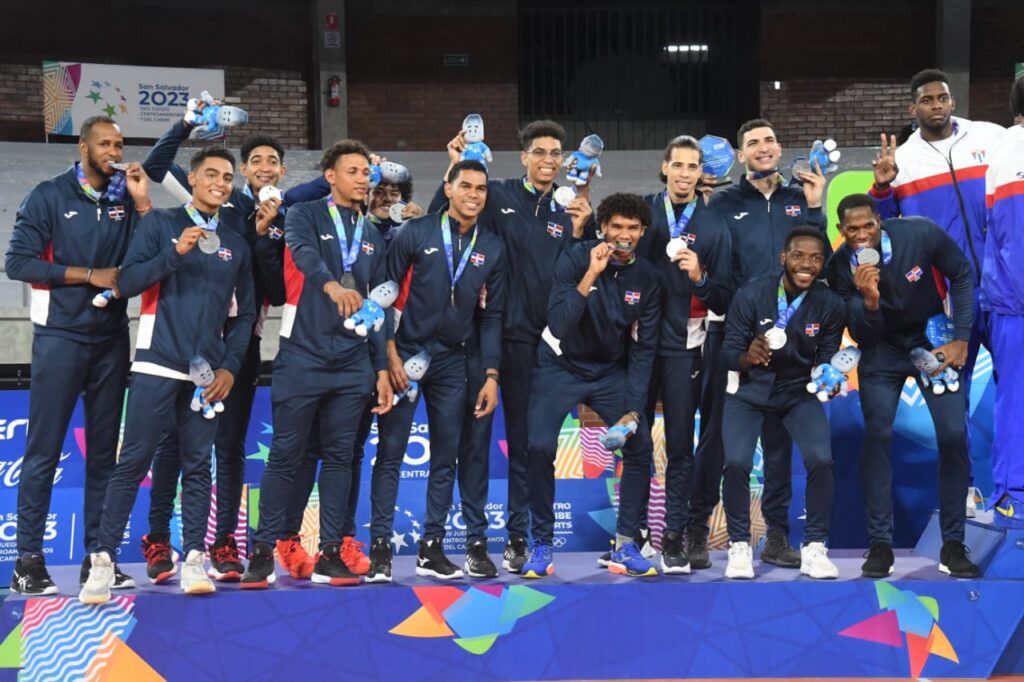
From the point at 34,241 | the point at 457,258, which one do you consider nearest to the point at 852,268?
the point at 457,258

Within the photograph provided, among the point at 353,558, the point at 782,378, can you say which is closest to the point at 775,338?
the point at 782,378

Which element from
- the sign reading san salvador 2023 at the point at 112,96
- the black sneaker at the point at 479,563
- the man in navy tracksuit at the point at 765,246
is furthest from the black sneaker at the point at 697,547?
the sign reading san salvador 2023 at the point at 112,96

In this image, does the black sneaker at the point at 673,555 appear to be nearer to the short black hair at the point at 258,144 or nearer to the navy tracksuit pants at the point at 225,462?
the navy tracksuit pants at the point at 225,462

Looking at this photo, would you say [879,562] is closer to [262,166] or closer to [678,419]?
[678,419]

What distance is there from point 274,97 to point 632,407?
10.9 meters

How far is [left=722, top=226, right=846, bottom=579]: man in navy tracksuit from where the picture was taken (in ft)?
17.6

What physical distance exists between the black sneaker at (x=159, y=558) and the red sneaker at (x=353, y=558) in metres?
0.79

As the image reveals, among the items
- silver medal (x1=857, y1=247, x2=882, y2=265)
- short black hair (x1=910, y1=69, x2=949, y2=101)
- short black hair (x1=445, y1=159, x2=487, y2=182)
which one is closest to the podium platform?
silver medal (x1=857, y1=247, x2=882, y2=265)

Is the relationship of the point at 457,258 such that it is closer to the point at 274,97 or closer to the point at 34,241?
the point at 34,241

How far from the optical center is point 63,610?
192 inches

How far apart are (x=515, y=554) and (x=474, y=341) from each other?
1.04m

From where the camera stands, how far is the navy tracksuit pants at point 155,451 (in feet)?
16.2

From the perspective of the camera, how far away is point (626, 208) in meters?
5.27

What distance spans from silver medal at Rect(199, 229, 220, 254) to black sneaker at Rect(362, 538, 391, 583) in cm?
152
